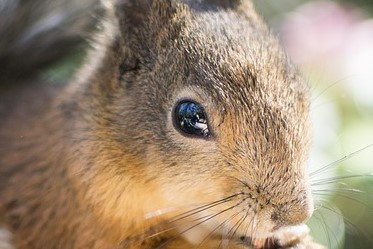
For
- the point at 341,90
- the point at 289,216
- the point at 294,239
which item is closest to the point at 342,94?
the point at 341,90

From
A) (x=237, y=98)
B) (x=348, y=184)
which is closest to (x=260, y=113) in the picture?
(x=237, y=98)

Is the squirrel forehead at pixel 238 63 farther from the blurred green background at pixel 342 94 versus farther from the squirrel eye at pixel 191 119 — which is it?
the blurred green background at pixel 342 94

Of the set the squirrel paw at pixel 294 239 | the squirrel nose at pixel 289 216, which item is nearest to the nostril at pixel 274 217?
the squirrel nose at pixel 289 216

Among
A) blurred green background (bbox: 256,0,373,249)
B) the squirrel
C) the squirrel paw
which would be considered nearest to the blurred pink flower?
blurred green background (bbox: 256,0,373,249)

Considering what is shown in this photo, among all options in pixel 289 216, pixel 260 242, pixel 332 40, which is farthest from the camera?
pixel 332 40

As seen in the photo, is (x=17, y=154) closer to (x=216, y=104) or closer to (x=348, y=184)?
(x=216, y=104)

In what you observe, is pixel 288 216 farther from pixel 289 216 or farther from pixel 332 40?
pixel 332 40

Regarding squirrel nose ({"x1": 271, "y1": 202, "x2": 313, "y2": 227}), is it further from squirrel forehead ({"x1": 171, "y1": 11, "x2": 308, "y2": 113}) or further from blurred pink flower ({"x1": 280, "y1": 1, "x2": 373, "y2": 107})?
blurred pink flower ({"x1": 280, "y1": 1, "x2": 373, "y2": 107})

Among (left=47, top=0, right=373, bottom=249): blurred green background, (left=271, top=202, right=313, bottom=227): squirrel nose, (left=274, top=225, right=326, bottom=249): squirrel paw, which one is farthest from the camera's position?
(left=47, top=0, right=373, bottom=249): blurred green background
